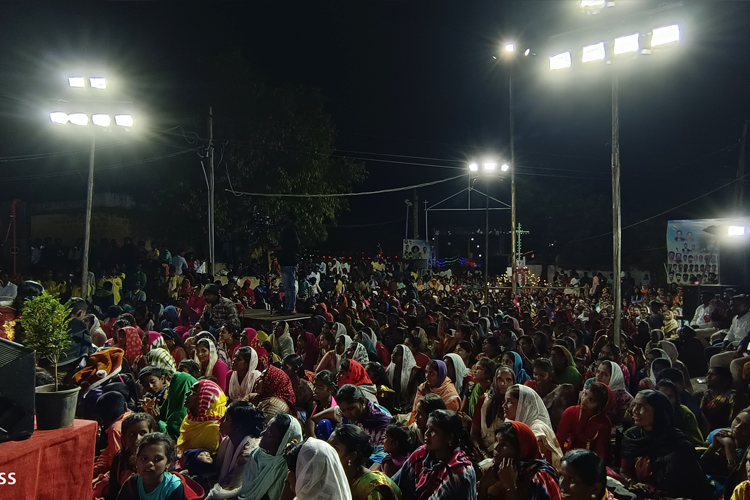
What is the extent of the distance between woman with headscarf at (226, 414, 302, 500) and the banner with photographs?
14.5 metres

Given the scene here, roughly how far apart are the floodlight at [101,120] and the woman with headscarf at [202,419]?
854cm

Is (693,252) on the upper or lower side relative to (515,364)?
upper

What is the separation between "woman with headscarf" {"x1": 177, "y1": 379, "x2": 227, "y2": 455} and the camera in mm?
4945

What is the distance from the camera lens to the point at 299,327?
35.7ft

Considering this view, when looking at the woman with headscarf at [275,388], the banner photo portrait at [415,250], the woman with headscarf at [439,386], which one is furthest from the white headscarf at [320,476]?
the banner photo portrait at [415,250]

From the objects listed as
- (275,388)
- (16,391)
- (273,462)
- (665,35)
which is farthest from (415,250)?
(16,391)

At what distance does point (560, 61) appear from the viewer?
32.4 feet

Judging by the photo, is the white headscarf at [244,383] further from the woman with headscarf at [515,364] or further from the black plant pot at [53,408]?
the black plant pot at [53,408]

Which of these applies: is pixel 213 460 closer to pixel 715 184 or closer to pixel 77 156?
pixel 77 156

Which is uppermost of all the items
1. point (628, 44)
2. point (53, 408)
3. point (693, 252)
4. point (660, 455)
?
point (628, 44)

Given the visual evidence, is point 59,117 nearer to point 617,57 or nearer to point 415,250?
point 617,57

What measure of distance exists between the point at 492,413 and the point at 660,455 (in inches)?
58.2

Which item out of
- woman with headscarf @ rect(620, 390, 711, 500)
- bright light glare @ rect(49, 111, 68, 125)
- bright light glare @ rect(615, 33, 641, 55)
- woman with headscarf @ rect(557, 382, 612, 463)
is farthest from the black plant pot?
bright light glare @ rect(49, 111, 68, 125)

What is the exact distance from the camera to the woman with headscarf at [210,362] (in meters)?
6.82
